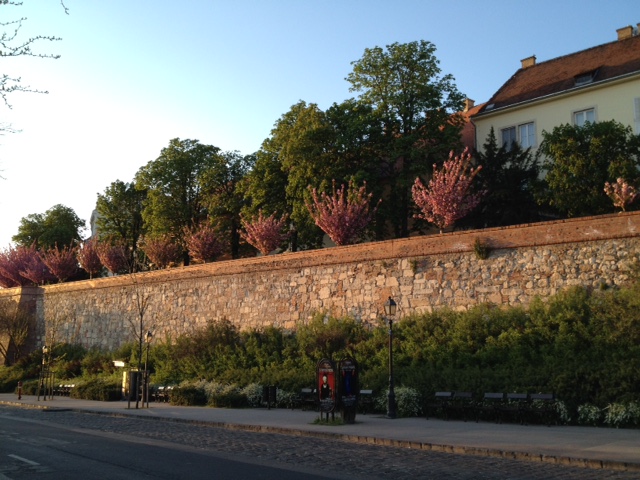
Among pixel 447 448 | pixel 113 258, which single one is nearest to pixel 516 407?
pixel 447 448

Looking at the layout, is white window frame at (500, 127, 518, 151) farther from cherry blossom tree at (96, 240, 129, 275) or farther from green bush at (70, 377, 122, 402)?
cherry blossom tree at (96, 240, 129, 275)

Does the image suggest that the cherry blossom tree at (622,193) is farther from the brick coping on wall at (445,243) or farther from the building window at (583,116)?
the building window at (583,116)

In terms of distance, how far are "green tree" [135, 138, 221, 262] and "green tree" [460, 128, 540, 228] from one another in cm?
2184

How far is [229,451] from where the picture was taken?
14367 mm

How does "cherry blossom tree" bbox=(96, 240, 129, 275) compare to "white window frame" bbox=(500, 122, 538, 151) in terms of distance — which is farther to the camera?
"cherry blossom tree" bbox=(96, 240, 129, 275)

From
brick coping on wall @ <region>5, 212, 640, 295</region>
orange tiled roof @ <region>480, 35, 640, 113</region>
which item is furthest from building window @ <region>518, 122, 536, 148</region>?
brick coping on wall @ <region>5, 212, 640, 295</region>

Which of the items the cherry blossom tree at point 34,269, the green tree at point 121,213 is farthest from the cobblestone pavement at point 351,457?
the green tree at point 121,213

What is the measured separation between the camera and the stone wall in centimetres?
2192

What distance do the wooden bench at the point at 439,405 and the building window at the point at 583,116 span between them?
821 inches

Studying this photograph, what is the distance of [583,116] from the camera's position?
116 ft

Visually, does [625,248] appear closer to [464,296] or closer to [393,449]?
[464,296]

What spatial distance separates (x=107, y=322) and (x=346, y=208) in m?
19.4

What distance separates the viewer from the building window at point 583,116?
115 ft

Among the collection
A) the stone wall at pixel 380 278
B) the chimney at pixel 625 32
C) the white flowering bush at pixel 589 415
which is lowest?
the white flowering bush at pixel 589 415
